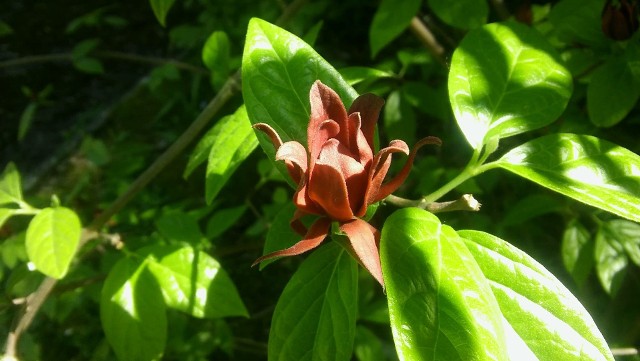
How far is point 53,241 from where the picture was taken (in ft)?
2.53

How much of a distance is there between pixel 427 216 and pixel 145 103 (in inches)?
95.9

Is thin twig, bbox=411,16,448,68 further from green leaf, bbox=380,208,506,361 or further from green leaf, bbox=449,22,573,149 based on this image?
green leaf, bbox=380,208,506,361

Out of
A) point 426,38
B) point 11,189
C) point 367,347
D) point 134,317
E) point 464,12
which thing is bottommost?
point 367,347

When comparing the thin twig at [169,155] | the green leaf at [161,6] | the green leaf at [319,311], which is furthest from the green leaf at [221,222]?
the green leaf at [319,311]

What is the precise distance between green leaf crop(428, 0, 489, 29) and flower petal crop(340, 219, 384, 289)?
58 centimetres

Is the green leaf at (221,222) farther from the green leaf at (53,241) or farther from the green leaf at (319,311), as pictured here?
the green leaf at (319,311)

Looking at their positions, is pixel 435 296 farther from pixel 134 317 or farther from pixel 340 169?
pixel 134 317

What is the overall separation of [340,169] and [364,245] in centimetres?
7

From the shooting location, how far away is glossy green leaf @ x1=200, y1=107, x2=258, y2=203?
70cm

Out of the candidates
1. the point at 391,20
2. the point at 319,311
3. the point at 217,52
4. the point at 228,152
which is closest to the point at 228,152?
the point at 228,152

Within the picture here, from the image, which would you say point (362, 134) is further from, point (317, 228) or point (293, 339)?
point (293, 339)

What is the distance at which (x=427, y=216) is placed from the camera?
0.52 metres

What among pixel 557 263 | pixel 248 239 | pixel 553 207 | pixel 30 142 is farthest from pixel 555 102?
pixel 30 142

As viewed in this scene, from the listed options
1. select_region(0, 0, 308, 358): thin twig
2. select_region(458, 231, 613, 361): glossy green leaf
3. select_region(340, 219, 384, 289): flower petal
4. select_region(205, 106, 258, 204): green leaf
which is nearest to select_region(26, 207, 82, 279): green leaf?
select_region(0, 0, 308, 358): thin twig
